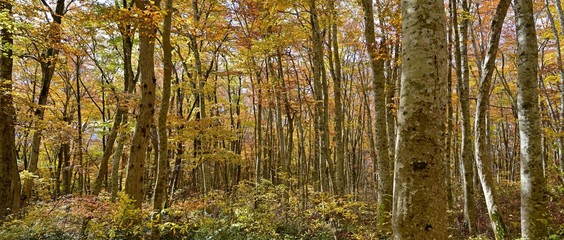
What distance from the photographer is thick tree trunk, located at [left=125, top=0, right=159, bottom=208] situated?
704 cm

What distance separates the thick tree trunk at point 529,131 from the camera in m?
4.89

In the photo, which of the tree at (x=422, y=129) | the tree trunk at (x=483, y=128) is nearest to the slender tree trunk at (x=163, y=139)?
the tree at (x=422, y=129)

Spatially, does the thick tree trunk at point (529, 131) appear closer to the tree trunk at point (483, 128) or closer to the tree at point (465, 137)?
the tree trunk at point (483, 128)

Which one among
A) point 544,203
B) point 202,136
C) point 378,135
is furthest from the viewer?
point 202,136

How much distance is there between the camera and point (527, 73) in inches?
199

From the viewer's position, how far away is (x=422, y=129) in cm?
227

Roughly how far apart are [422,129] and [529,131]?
12.5 ft

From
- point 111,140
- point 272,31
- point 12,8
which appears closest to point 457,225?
point 272,31

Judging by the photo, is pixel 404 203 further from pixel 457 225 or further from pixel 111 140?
pixel 111 140

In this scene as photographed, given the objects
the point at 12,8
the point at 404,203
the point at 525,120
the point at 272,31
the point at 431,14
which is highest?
the point at 272,31

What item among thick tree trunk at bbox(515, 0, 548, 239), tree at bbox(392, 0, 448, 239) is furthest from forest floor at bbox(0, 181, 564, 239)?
tree at bbox(392, 0, 448, 239)

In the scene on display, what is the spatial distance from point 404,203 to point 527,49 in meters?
4.25

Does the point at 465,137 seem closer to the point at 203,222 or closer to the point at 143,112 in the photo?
the point at 203,222

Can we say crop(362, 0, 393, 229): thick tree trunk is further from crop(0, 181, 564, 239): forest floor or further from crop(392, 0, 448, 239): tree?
crop(392, 0, 448, 239): tree
